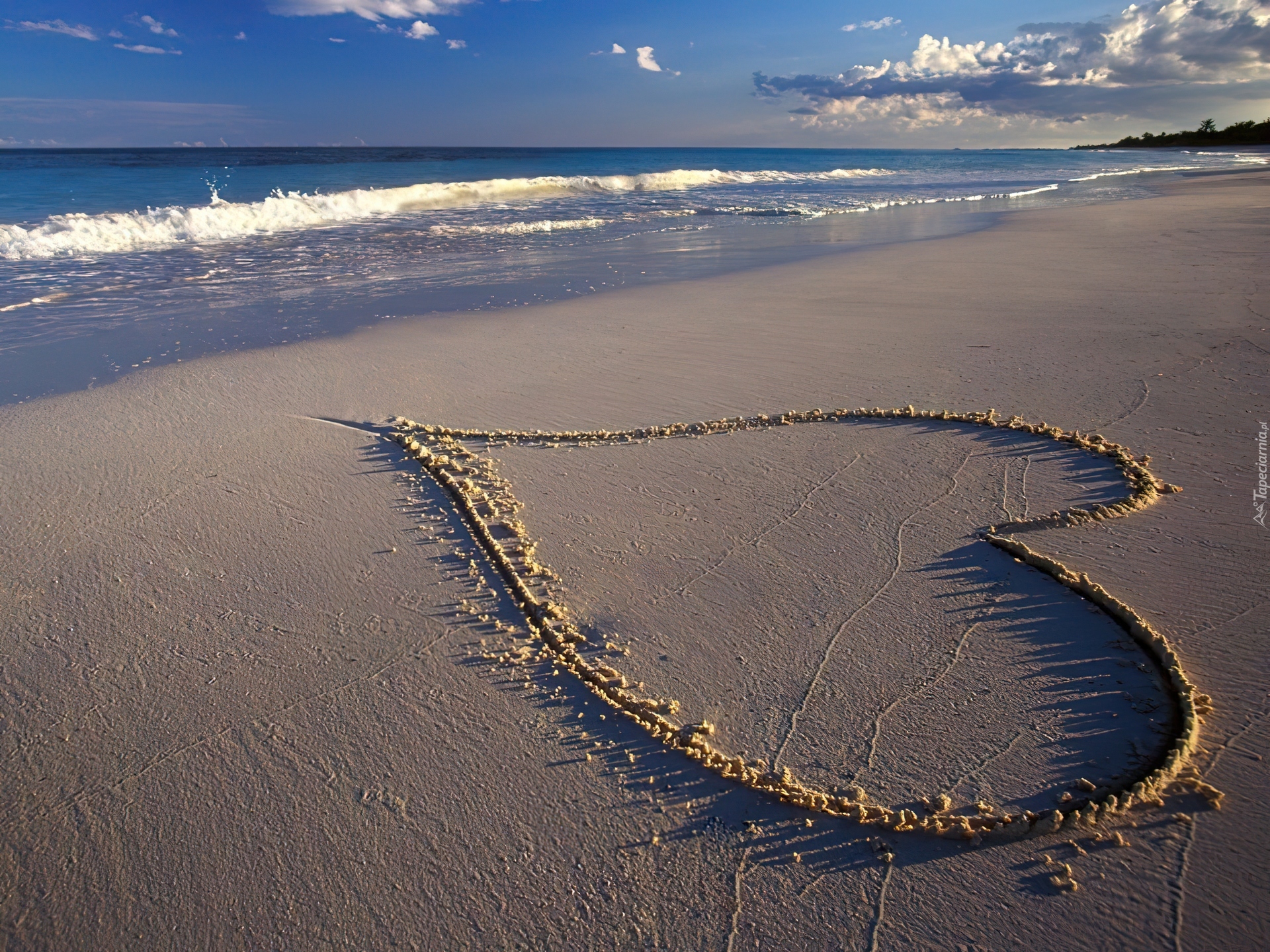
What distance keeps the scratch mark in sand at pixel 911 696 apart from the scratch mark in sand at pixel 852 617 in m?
0.19

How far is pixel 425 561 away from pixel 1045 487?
2.62 metres

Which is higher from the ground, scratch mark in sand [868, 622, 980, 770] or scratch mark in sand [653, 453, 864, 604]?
scratch mark in sand [653, 453, 864, 604]

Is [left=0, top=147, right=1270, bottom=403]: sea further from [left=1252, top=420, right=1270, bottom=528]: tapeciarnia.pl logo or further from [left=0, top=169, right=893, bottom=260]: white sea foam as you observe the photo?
[left=1252, top=420, right=1270, bottom=528]: tapeciarnia.pl logo

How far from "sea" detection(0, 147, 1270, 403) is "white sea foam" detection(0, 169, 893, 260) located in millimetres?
69

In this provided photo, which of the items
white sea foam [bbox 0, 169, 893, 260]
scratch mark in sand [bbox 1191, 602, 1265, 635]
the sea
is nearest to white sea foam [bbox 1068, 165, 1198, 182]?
the sea

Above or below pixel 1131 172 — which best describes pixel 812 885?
below

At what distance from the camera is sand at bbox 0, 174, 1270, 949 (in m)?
1.56

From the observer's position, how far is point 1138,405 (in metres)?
3.83

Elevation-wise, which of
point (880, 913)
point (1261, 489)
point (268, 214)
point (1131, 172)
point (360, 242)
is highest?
point (1131, 172)

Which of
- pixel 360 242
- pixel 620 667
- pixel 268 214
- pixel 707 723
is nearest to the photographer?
pixel 707 723

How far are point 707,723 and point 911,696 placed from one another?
598mm

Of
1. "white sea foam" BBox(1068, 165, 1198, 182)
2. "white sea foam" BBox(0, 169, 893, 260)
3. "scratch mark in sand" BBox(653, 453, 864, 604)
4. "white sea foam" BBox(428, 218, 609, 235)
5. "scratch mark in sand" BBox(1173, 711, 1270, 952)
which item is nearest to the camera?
"scratch mark in sand" BBox(1173, 711, 1270, 952)

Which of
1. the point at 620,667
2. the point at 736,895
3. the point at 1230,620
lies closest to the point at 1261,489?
the point at 1230,620

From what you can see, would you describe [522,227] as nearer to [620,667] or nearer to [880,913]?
[620,667]
